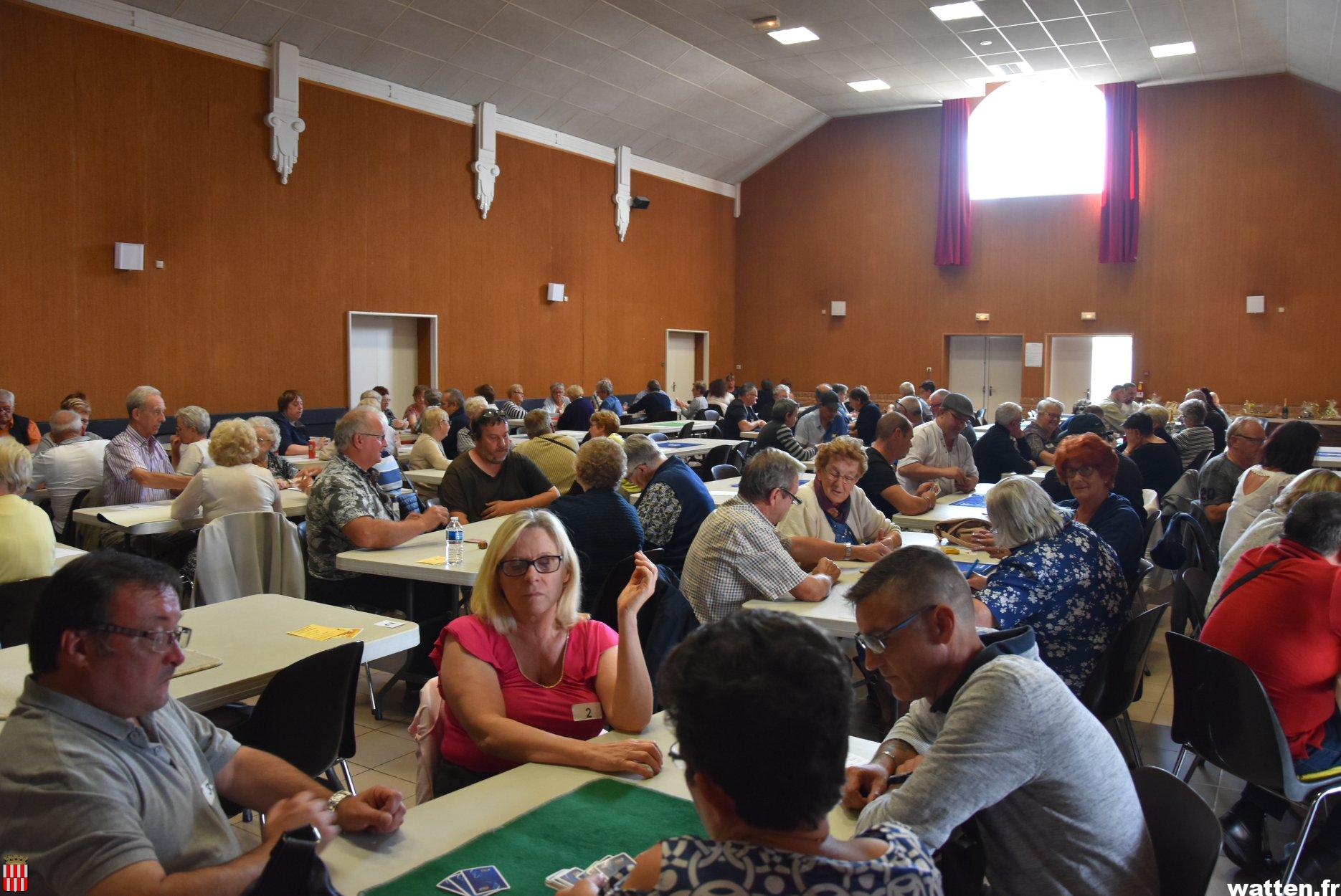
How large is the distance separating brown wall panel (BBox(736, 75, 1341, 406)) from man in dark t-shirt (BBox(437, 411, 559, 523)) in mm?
12256

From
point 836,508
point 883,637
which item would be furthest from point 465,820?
point 836,508

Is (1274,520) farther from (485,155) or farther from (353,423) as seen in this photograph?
(485,155)

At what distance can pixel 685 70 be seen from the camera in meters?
13.5

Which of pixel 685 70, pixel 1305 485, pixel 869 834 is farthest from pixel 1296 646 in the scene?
pixel 685 70

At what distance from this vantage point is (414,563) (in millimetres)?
4266

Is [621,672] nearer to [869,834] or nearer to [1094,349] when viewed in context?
[869,834]

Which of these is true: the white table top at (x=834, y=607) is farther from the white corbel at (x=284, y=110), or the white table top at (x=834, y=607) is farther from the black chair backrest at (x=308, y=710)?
the white corbel at (x=284, y=110)

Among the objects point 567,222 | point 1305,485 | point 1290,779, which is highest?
point 567,222

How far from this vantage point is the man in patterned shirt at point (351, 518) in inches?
176

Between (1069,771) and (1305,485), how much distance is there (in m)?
2.46

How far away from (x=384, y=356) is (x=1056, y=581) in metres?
10.1

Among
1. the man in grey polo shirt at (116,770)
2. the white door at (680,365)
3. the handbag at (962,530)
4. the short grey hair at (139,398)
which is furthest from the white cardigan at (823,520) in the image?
the white door at (680,365)

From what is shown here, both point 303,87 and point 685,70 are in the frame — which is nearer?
point 303,87

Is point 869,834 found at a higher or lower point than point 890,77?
lower
